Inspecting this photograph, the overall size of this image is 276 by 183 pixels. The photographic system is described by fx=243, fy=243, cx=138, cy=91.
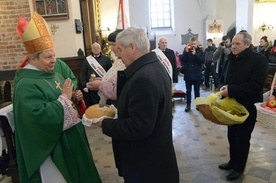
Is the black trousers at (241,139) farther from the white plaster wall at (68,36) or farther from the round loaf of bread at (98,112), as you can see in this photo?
the white plaster wall at (68,36)

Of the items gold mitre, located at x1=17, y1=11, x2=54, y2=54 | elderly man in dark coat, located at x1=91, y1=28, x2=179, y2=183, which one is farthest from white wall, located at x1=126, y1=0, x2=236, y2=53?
elderly man in dark coat, located at x1=91, y1=28, x2=179, y2=183

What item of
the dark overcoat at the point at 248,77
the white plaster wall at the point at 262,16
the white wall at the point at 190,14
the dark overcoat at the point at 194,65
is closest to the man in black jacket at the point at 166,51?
the dark overcoat at the point at 194,65

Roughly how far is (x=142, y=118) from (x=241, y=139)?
160 cm

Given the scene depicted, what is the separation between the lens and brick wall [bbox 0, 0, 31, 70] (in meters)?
4.89

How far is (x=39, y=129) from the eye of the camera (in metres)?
1.70

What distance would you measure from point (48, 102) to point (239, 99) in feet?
5.94

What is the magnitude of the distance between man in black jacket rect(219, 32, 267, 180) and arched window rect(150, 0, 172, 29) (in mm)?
12499

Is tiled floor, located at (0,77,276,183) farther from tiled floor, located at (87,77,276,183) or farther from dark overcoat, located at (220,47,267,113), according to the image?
dark overcoat, located at (220,47,267,113)

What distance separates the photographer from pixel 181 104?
19.8 ft

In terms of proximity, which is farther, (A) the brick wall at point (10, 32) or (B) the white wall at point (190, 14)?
(B) the white wall at point (190, 14)

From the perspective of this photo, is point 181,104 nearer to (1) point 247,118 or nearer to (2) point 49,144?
(1) point 247,118

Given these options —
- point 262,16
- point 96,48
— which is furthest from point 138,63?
point 262,16

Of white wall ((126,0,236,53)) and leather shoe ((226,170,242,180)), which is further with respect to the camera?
white wall ((126,0,236,53))

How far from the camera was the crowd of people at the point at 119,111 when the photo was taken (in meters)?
1.39
